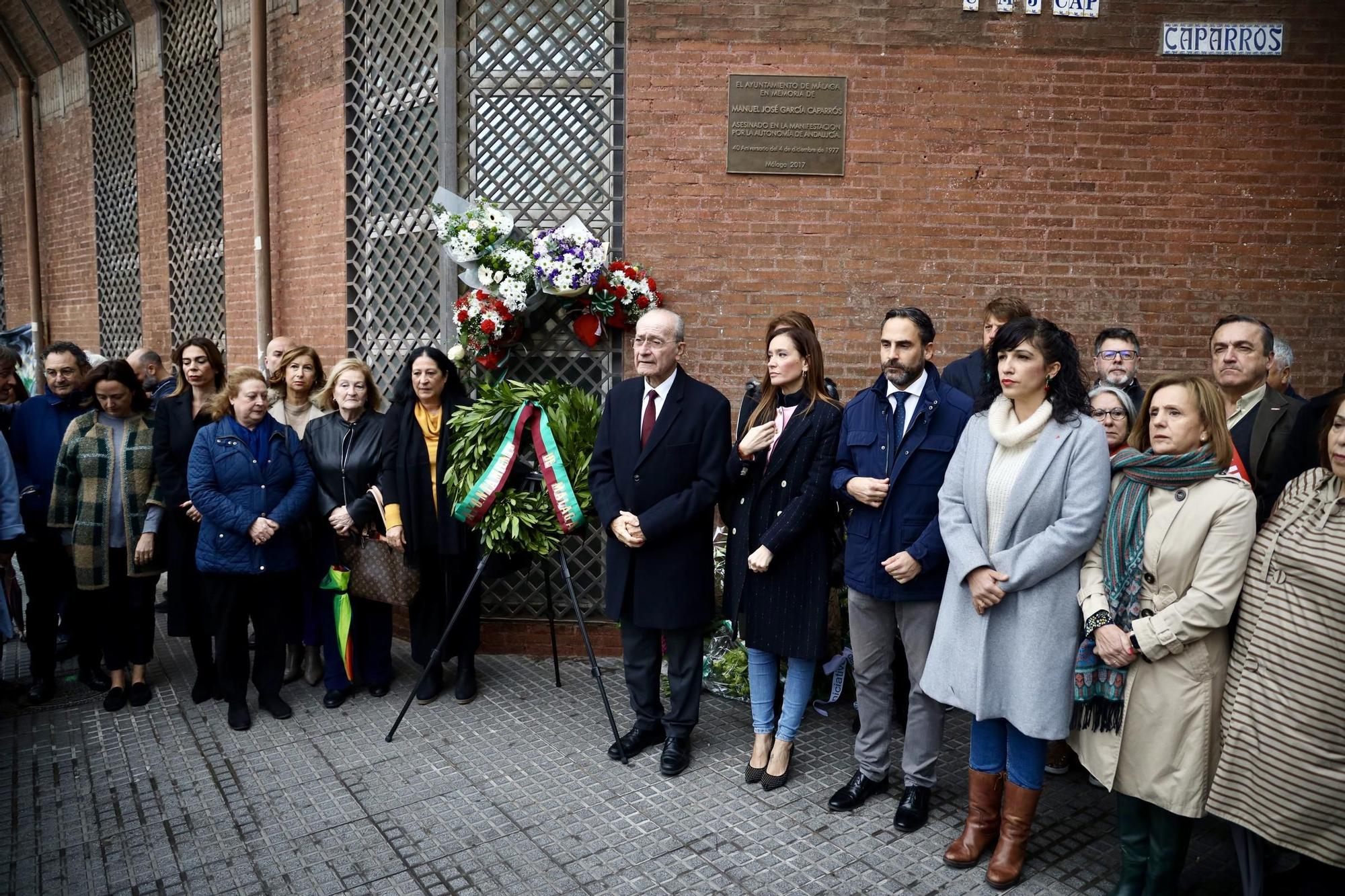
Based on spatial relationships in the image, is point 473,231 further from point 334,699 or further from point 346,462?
point 334,699

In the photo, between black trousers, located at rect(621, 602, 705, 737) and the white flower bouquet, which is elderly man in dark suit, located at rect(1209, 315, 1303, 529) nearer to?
black trousers, located at rect(621, 602, 705, 737)

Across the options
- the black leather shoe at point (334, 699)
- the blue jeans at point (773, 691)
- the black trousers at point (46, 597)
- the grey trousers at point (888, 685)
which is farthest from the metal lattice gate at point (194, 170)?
the grey trousers at point (888, 685)

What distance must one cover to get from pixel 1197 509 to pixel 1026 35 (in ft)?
13.8

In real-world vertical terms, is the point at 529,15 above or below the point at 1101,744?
above

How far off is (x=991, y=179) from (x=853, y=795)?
4211 millimetres

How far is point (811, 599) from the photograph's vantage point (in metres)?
4.20

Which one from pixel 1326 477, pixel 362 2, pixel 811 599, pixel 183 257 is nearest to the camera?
pixel 1326 477

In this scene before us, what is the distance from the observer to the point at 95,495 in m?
5.26

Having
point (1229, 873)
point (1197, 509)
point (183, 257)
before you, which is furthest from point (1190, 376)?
point (183, 257)

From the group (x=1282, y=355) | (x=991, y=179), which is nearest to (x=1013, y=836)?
(x=1282, y=355)

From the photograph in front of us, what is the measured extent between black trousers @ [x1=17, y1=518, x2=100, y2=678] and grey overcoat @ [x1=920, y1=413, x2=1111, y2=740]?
517 cm

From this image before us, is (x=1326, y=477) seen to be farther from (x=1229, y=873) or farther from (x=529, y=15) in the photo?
(x=529, y=15)

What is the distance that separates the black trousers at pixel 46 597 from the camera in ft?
17.8

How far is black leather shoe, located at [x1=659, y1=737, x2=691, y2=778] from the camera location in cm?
446
